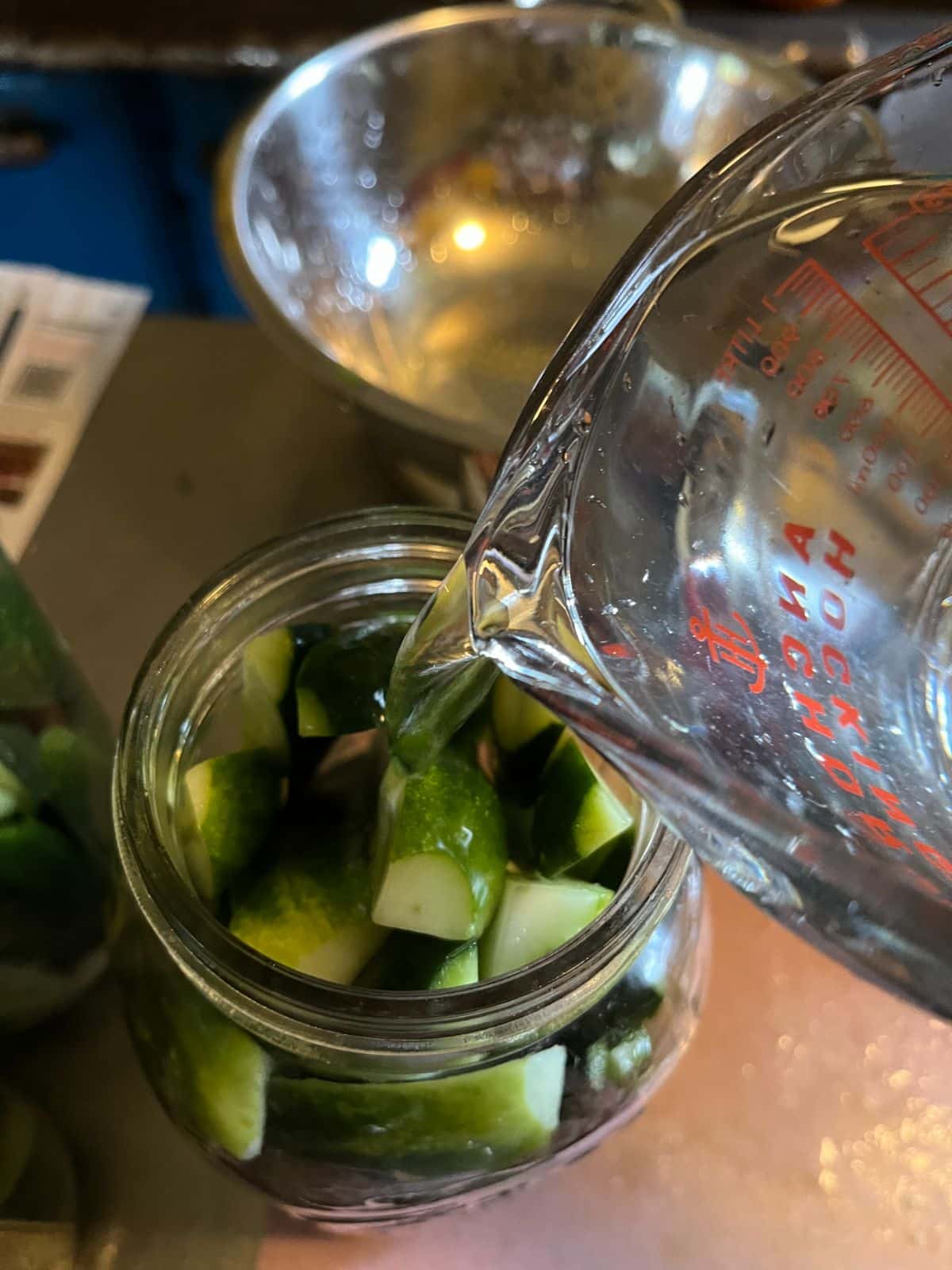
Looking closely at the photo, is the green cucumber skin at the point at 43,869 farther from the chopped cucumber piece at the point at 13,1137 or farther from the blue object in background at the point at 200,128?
the blue object in background at the point at 200,128

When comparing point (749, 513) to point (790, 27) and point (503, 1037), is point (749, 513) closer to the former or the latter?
point (503, 1037)

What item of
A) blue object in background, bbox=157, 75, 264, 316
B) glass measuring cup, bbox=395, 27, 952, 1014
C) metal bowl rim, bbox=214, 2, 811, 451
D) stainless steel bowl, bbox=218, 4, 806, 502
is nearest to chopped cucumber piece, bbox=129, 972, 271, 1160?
glass measuring cup, bbox=395, 27, 952, 1014

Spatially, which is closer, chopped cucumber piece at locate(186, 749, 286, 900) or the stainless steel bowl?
chopped cucumber piece at locate(186, 749, 286, 900)

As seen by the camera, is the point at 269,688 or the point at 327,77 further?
the point at 327,77

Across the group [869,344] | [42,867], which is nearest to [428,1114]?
[42,867]

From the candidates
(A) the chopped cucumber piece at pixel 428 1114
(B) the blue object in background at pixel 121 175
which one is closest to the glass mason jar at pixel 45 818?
(A) the chopped cucumber piece at pixel 428 1114

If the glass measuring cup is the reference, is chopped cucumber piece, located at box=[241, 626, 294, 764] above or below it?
below

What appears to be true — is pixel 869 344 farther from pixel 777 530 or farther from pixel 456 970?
pixel 456 970

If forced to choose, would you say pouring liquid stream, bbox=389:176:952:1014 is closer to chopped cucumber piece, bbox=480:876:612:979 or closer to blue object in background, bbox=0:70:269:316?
chopped cucumber piece, bbox=480:876:612:979
